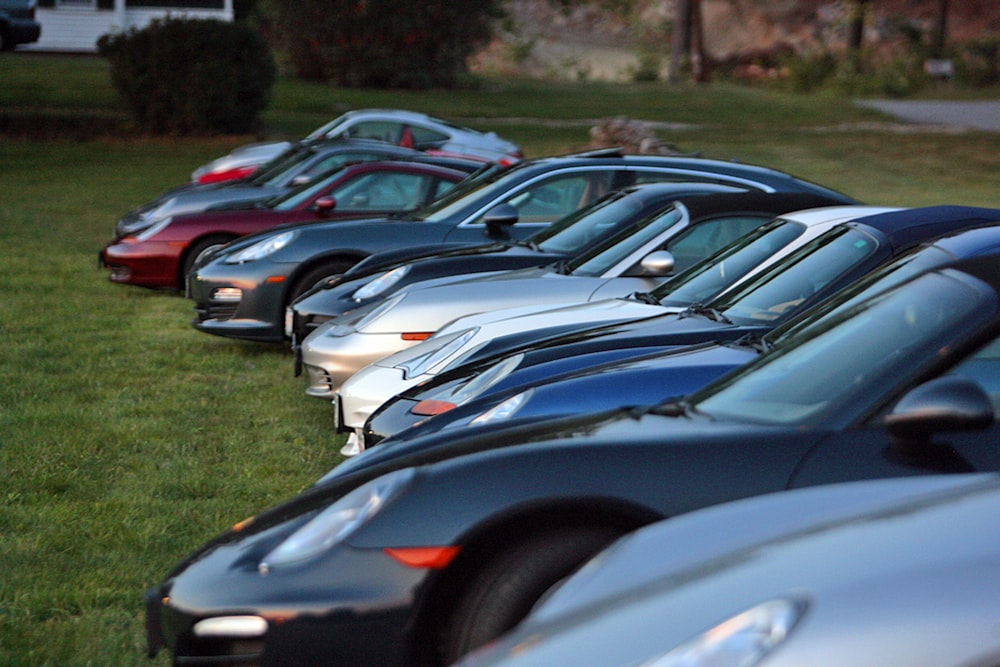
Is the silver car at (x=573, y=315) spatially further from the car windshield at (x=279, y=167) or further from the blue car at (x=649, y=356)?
the car windshield at (x=279, y=167)

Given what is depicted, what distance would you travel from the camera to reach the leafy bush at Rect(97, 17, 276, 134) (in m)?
29.1

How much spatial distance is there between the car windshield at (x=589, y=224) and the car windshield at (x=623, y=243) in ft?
1.60

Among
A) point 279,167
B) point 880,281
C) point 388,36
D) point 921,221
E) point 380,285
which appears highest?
point 880,281

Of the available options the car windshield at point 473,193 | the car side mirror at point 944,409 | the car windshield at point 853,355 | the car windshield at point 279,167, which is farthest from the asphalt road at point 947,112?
the car side mirror at point 944,409

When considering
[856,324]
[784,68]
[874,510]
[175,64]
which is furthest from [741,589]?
[784,68]

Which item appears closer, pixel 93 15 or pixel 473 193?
pixel 473 193

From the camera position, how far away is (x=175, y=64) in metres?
29.4

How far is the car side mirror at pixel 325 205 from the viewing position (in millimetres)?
12250

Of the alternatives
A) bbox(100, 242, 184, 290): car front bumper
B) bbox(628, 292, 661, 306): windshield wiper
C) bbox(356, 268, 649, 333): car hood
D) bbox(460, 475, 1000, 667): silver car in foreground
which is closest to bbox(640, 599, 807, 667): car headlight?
bbox(460, 475, 1000, 667): silver car in foreground

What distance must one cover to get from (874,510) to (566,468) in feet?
3.35

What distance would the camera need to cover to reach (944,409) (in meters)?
3.16

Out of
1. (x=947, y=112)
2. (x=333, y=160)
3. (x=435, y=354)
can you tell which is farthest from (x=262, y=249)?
(x=947, y=112)

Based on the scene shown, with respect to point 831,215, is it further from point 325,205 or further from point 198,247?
point 198,247

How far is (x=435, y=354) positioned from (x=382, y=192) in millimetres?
6182
